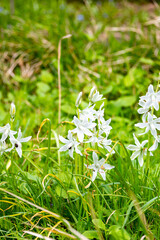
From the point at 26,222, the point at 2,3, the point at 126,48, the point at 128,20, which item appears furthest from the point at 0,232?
the point at 2,3

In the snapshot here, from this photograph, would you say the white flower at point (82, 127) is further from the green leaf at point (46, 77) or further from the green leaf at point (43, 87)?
the green leaf at point (46, 77)

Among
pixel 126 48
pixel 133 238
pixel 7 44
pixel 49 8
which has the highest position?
pixel 49 8

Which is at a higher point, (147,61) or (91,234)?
(147,61)

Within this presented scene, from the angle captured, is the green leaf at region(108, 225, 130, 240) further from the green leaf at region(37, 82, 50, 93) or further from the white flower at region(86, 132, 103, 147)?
the green leaf at region(37, 82, 50, 93)

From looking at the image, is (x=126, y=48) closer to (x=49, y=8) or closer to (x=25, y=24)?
(x=25, y=24)

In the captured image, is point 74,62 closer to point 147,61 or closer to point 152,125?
point 147,61

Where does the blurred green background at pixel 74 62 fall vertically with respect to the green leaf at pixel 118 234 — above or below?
above

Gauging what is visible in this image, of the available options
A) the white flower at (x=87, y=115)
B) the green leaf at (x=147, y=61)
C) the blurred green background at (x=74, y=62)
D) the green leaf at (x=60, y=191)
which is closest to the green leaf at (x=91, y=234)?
the green leaf at (x=60, y=191)

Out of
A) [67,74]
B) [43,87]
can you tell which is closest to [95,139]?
[43,87]

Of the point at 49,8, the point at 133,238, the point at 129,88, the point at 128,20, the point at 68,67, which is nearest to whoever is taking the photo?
the point at 133,238
